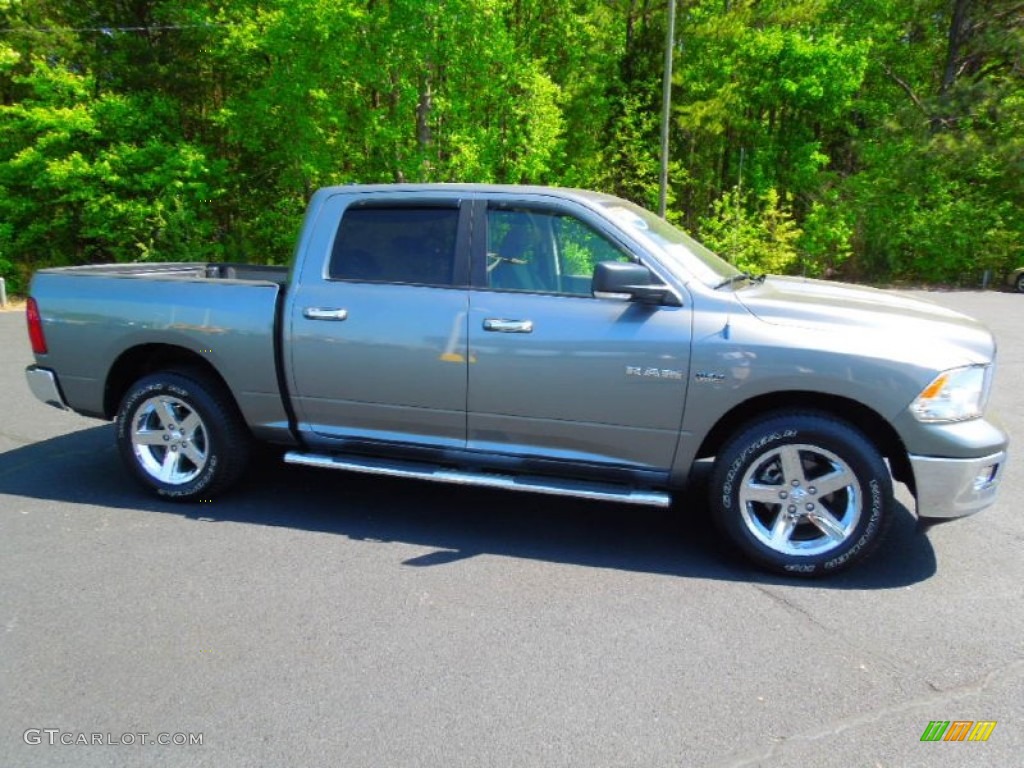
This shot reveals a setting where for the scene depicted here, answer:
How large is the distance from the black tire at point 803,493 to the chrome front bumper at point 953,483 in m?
0.15

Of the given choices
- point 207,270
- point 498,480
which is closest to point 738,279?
point 498,480

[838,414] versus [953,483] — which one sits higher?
[838,414]

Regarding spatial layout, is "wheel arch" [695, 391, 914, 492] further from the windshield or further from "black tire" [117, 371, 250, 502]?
"black tire" [117, 371, 250, 502]

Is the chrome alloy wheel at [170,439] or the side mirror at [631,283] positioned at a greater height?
the side mirror at [631,283]

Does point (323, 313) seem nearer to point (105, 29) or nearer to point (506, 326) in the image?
point (506, 326)

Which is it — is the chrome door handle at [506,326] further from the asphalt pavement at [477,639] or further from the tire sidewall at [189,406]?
the tire sidewall at [189,406]

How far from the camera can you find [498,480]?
4.07m

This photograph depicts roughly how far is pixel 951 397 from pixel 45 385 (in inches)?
213

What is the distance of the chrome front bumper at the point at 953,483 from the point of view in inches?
138

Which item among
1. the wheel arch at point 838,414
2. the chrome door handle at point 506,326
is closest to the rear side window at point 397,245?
the chrome door handle at point 506,326

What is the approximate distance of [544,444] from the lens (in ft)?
13.4

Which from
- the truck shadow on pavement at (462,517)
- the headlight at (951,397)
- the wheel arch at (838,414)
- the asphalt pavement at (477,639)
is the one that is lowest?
the truck shadow on pavement at (462,517)

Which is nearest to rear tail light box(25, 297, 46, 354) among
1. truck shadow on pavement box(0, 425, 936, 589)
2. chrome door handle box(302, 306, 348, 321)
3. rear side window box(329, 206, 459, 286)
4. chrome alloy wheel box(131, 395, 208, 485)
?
chrome alloy wheel box(131, 395, 208, 485)

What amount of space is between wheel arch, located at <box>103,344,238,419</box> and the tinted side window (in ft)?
6.42
